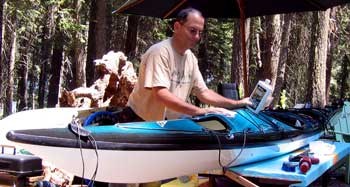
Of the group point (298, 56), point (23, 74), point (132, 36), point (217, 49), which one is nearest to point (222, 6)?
point (132, 36)

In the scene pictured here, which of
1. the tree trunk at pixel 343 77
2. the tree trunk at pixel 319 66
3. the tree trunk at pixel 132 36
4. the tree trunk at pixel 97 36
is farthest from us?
the tree trunk at pixel 343 77

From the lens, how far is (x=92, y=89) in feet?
30.0

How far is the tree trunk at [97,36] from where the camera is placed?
1502cm

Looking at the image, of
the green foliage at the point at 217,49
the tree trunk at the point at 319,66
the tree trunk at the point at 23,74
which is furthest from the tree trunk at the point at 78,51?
the tree trunk at the point at 23,74

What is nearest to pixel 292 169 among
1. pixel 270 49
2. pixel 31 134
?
pixel 31 134

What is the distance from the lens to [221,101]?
16.6ft

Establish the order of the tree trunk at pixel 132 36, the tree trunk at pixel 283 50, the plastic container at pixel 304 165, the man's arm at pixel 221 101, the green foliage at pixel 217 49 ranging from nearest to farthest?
the plastic container at pixel 304 165, the man's arm at pixel 221 101, the tree trunk at pixel 283 50, the tree trunk at pixel 132 36, the green foliage at pixel 217 49

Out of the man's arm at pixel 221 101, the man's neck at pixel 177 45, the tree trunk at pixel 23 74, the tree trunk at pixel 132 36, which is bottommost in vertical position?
the tree trunk at pixel 23 74

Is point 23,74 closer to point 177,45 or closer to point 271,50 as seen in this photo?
point 271,50

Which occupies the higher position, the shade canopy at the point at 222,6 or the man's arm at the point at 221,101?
the shade canopy at the point at 222,6

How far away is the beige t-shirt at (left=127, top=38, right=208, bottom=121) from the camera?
4.44 metres

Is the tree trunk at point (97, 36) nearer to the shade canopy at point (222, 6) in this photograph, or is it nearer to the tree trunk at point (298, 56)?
the tree trunk at point (298, 56)

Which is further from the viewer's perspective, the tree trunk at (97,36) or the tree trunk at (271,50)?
the tree trunk at (97,36)

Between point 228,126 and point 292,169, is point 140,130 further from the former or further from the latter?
point 292,169
